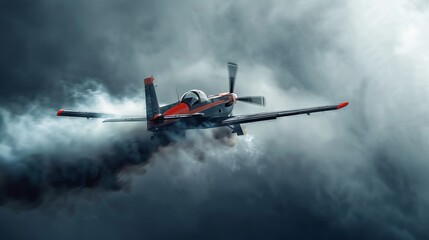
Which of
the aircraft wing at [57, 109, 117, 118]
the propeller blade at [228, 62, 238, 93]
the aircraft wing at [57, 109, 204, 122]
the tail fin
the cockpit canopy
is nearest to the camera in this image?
the tail fin

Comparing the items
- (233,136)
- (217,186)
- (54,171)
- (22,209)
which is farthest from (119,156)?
(217,186)

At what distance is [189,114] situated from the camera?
141 feet

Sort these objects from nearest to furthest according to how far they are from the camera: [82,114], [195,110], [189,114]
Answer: [189,114], [195,110], [82,114]

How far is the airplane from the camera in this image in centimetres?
4028

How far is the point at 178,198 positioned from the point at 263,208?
2347cm

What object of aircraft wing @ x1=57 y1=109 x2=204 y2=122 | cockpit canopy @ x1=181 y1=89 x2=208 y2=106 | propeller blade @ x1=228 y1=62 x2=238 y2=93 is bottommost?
aircraft wing @ x1=57 y1=109 x2=204 y2=122

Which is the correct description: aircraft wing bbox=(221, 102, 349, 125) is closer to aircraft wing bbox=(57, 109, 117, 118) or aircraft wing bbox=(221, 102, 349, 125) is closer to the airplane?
the airplane

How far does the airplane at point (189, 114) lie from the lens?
40281mm

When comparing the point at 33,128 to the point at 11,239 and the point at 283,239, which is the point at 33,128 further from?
the point at 283,239

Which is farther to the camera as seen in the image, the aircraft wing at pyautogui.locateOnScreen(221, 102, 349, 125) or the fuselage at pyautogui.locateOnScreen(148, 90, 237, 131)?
the aircraft wing at pyautogui.locateOnScreen(221, 102, 349, 125)

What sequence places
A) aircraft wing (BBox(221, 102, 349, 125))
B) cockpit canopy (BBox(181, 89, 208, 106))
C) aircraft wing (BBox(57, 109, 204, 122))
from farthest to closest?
cockpit canopy (BBox(181, 89, 208, 106)), aircraft wing (BBox(221, 102, 349, 125)), aircraft wing (BBox(57, 109, 204, 122))

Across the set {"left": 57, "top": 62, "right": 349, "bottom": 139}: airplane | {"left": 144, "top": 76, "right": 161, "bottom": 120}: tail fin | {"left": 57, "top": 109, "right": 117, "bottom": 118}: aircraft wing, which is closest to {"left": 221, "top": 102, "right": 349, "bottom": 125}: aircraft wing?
{"left": 57, "top": 62, "right": 349, "bottom": 139}: airplane

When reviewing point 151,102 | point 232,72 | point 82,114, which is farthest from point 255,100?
point 82,114

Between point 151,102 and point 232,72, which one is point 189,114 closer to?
point 151,102
